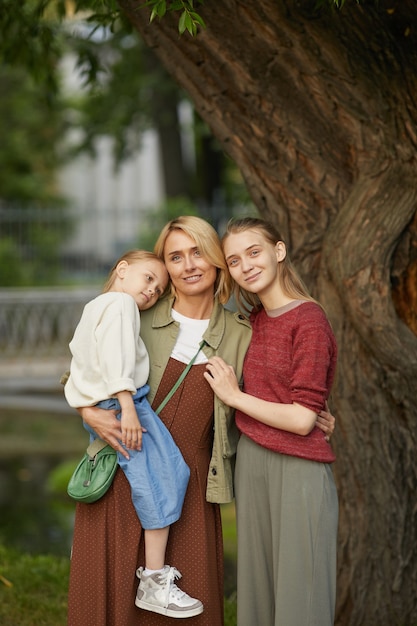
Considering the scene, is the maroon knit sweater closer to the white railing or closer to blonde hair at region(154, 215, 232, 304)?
blonde hair at region(154, 215, 232, 304)

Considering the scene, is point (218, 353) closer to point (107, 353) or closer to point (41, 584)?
point (107, 353)

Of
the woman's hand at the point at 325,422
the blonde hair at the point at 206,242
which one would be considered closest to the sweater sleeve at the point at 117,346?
the blonde hair at the point at 206,242

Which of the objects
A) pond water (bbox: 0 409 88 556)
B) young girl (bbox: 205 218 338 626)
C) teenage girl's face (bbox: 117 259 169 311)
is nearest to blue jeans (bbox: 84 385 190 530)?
young girl (bbox: 205 218 338 626)

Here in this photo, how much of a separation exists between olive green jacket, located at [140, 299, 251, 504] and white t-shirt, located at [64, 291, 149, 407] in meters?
0.09

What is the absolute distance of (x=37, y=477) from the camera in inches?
407

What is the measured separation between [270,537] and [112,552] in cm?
60

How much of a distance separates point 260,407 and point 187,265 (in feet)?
1.97

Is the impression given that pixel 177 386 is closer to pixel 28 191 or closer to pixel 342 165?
pixel 342 165

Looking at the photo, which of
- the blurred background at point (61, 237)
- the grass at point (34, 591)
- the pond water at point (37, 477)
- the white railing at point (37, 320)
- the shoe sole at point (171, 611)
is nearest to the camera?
the shoe sole at point (171, 611)

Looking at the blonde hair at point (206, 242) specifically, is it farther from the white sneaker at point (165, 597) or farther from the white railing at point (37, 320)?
the white railing at point (37, 320)

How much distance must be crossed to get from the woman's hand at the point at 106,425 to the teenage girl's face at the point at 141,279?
43cm

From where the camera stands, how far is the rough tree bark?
14.6 ft

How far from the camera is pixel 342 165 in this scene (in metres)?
4.68

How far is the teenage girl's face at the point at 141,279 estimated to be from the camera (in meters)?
3.73
